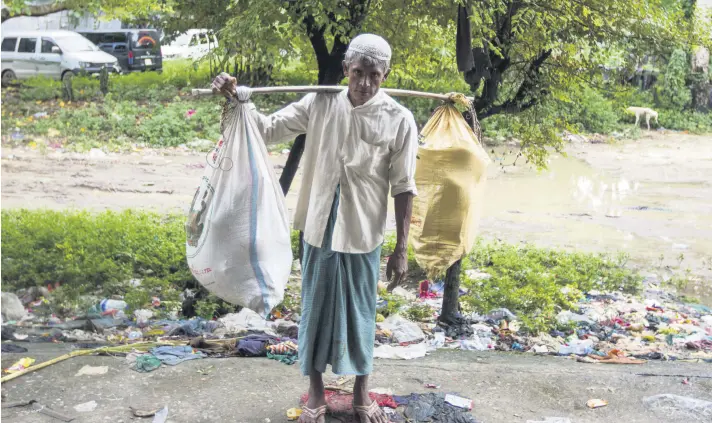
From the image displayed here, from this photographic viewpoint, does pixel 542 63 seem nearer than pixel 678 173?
Yes

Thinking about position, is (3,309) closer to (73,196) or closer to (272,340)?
(272,340)

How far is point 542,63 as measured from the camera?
6242 mm

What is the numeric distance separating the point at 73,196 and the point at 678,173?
10544 mm

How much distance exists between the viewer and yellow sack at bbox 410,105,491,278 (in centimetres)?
414

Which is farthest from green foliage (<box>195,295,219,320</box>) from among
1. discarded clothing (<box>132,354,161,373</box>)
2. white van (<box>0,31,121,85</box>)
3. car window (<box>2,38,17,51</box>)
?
car window (<box>2,38,17,51</box>)

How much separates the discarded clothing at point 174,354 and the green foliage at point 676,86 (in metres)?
19.0

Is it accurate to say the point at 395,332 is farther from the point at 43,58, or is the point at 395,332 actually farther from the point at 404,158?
the point at 43,58

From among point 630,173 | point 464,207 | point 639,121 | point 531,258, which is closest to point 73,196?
point 531,258

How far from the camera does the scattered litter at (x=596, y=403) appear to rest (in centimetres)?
366

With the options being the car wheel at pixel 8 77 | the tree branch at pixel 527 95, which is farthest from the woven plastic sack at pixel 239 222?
the car wheel at pixel 8 77

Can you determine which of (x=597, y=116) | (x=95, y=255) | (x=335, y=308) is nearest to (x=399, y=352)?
(x=335, y=308)

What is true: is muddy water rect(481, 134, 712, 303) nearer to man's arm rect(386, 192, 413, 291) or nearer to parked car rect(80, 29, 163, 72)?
man's arm rect(386, 192, 413, 291)

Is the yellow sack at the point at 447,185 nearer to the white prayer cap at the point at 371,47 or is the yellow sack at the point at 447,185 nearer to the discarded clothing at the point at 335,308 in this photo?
the discarded clothing at the point at 335,308

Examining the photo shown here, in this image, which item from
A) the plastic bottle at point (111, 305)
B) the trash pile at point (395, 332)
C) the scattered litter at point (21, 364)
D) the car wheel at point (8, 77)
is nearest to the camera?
the scattered litter at point (21, 364)
